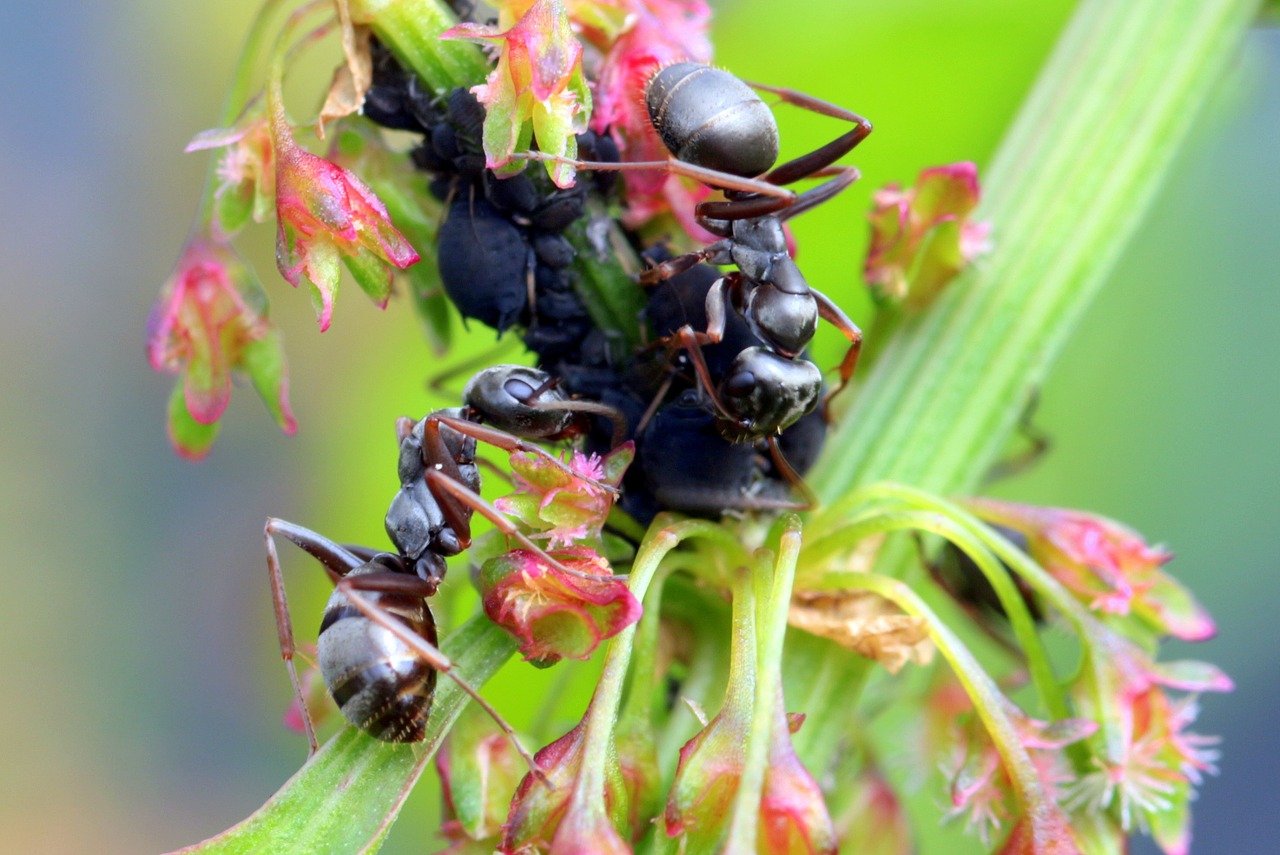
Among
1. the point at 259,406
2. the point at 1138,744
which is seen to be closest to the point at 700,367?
the point at 1138,744

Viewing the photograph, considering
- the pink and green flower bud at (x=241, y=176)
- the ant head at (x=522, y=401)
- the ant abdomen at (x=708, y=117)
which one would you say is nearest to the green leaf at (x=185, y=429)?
the pink and green flower bud at (x=241, y=176)

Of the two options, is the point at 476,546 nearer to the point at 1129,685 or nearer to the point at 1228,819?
the point at 1129,685

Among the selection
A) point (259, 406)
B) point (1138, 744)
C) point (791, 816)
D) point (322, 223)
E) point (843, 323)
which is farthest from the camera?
point (259, 406)

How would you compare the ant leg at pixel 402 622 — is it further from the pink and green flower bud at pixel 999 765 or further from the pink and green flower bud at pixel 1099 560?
the pink and green flower bud at pixel 1099 560

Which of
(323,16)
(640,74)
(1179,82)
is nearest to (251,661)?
(323,16)

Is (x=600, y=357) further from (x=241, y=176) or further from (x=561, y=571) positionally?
(x=241, y=176)

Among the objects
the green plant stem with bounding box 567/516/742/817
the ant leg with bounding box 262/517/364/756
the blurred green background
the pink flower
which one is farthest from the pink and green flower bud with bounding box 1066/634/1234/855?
the blurred green background
